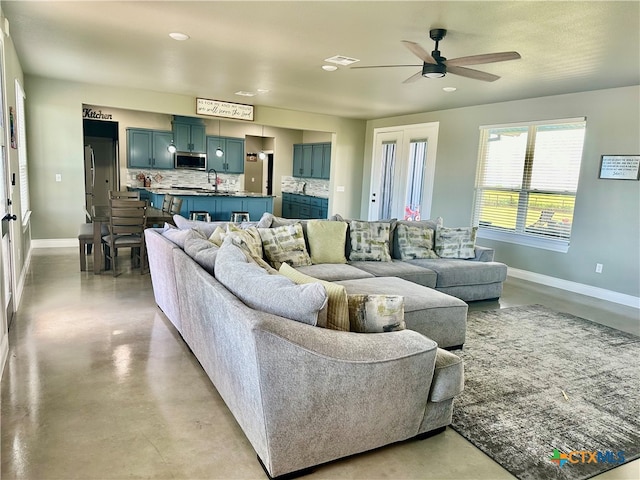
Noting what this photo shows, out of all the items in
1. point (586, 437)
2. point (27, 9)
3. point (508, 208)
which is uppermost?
point (27, 9)

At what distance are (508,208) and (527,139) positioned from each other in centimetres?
103

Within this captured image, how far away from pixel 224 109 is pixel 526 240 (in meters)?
5.41

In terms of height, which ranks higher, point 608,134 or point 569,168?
point 608,134

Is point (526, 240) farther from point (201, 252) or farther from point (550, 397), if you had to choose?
point (201, 252)

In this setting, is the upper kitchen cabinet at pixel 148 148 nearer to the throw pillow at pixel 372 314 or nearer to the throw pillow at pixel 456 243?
the throw pillow at pixel 456 243

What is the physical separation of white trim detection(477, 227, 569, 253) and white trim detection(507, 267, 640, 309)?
402 mm

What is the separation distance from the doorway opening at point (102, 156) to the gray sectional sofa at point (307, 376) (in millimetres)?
7587

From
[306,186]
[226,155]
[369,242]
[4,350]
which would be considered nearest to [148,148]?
[226,155]

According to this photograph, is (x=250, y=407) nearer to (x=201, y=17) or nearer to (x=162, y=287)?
(x=162, y=287)

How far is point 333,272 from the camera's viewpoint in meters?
3.92

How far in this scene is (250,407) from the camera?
1829 millimetres

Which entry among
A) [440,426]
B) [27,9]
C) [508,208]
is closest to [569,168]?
[508,208]

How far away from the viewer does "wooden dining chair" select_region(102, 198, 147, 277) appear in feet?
Result: 16.0

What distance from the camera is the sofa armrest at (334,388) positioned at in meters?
1.64
